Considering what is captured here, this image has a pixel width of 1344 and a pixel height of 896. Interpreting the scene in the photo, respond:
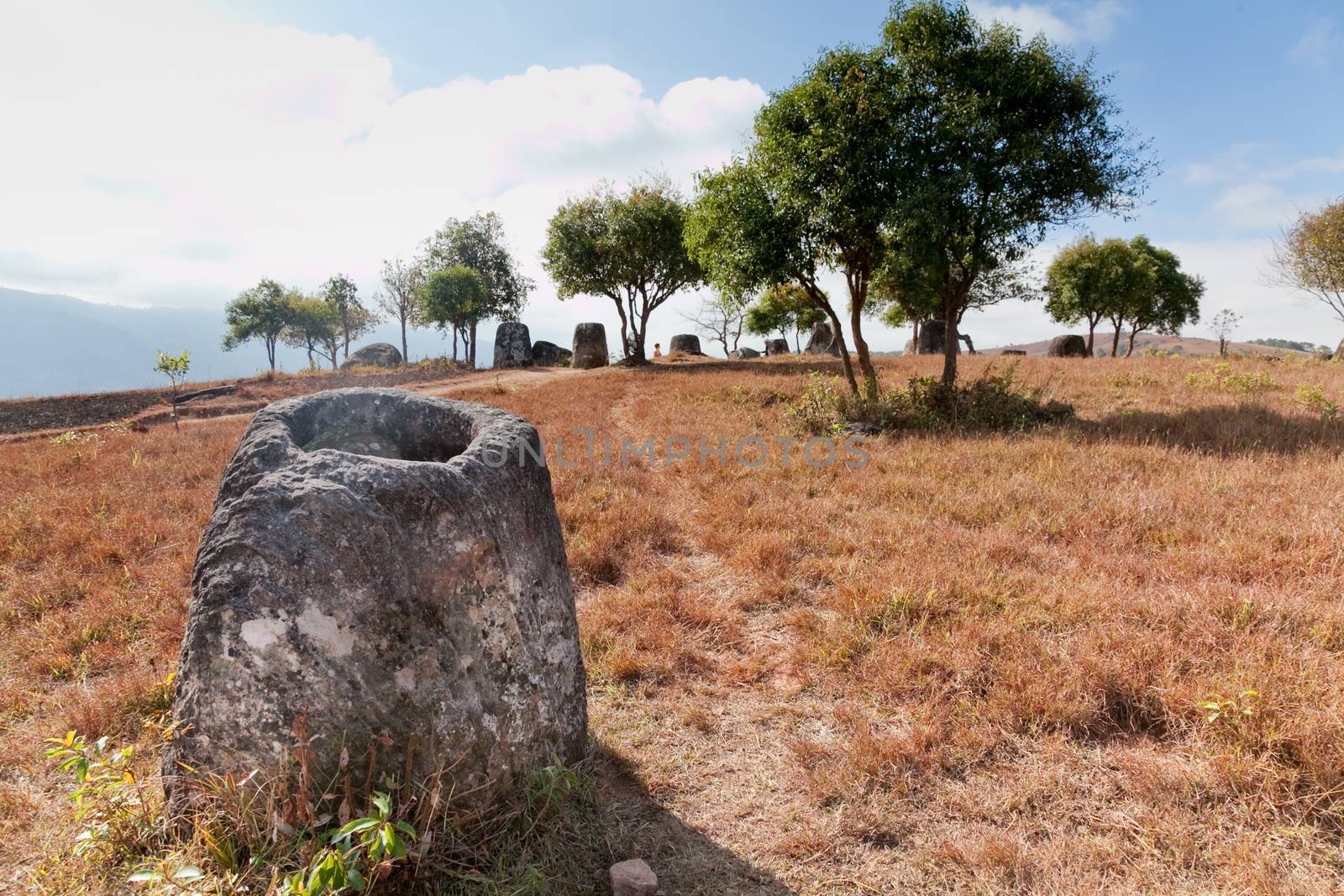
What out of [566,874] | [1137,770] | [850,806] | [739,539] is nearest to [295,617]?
[566,874]

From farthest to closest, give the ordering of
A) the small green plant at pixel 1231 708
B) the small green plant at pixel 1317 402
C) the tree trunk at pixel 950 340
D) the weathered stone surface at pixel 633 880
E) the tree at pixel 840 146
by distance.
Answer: the tree trunk at pixel 950 340 → the tree at pixel 840 146 → the small green plant at pixel 1317 402 → the small green plant at pixel 1231 708 → the weathered stone surface at pixel 633 880

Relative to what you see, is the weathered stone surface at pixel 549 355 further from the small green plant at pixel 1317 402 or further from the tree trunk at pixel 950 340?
the small green plant at pixel 1317 402

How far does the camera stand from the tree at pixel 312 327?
54.7 meters

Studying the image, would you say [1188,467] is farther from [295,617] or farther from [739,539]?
[295,617]

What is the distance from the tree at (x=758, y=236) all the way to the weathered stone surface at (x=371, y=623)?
1179cm

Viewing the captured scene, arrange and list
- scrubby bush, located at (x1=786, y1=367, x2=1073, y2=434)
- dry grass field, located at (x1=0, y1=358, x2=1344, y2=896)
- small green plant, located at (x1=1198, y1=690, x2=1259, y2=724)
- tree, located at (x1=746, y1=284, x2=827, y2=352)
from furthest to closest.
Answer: tree, located at (x1=746, y1=284, x2=827, y2=352)
scrubby bush, located at (x1=786, y1=367, x2=1073, y2=434)
small green plant, located at (x1=1198, y1=690, x2=1259, y2=724)
dry grass field, located at (x1=0, y1=358, x2=1344, y2=896)

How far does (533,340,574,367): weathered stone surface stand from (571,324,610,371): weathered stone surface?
10.6ft

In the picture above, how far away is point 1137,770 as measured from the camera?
3.24 m

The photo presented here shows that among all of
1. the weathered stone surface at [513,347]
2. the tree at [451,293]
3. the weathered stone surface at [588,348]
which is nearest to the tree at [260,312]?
the tree at [451,293]

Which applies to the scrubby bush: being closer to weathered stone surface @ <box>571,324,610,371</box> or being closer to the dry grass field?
the dry grass field

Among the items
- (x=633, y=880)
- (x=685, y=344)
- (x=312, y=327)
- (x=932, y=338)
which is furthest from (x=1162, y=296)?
(x=312, y=327)

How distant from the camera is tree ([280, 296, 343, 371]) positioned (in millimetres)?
54656

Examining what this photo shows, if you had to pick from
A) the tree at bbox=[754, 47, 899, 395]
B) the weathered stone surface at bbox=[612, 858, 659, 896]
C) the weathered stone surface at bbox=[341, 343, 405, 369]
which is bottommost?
the weathered stone surface at bbox=[612, 858, 659, 896]

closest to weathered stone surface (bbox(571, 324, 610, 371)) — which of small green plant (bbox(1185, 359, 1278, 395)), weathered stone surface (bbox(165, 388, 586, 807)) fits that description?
small green plant (bbox(1185, 359, 1278, 395))
